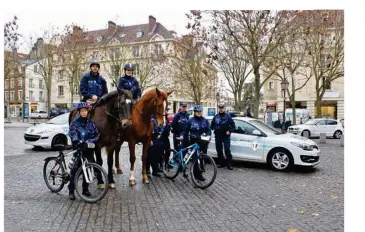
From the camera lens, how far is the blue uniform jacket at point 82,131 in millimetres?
6078

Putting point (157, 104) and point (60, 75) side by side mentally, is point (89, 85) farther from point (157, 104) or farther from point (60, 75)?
point (60, 75)

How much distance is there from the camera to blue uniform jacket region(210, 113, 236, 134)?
381 inches

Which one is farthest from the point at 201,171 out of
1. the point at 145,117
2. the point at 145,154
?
the point at 145,117

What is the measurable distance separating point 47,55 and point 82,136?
23476mm

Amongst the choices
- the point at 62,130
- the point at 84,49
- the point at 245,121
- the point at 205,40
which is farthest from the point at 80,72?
the point at 245,121

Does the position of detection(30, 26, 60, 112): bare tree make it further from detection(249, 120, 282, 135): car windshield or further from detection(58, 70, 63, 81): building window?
detection(249, 120, 282, 135): car windshield

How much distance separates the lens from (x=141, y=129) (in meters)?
7.43

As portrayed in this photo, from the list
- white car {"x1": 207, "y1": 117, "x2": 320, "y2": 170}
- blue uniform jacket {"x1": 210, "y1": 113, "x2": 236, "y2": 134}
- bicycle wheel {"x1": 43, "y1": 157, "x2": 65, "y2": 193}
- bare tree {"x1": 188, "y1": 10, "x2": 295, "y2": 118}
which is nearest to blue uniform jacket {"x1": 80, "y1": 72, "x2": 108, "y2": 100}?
bicycle wheel {"x1": 43, "y1": 157, "x2": 65, "y2": 193}

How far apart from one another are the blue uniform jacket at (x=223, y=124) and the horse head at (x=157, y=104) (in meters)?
2.99

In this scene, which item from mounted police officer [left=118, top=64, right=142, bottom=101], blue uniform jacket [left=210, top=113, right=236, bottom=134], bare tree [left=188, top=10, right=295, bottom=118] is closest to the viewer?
mounted police officer [left=118, top=64, right=142, bottom=101]

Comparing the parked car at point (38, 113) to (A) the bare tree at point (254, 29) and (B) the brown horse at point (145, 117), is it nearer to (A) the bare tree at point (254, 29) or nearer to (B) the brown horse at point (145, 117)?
(A) the bare tree at point (254, 29)

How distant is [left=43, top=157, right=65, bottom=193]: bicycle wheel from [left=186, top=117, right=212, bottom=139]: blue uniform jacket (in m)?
2.91

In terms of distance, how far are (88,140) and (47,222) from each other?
1626 mm

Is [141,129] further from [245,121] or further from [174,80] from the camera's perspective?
[174,80]
